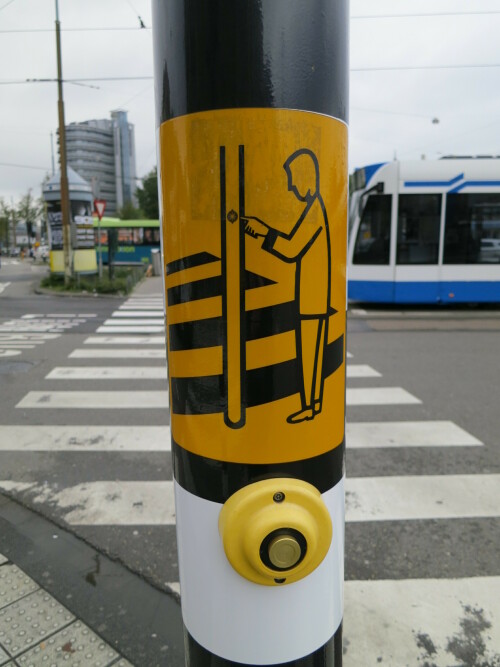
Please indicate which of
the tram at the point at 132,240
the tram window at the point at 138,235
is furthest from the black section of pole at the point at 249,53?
the tram window at the point at 138,235

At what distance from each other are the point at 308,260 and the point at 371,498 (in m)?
3.38

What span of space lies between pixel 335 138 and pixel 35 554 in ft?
10.8

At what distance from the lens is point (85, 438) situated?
18.2ft

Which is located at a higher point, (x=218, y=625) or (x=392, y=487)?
(x=218, y=625)

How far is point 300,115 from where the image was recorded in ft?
4.22

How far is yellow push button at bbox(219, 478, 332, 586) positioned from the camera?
4.52ft

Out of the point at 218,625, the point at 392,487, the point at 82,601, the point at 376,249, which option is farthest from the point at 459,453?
the point at 376,249

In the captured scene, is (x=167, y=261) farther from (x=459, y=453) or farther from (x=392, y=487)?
(x=459, y=453)

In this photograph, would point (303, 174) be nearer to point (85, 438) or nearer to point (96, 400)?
point (85, 438)

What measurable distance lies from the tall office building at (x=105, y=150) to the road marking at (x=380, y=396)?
7242 cm

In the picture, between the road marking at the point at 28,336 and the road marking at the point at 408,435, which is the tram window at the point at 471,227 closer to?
the road marking at the point at 408,435

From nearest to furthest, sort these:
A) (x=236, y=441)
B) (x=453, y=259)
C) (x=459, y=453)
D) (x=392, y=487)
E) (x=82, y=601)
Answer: (x=236, y=441), (x=82, y=601), (x=392, y=487), (x=459, y=453), (x=453, y=259)

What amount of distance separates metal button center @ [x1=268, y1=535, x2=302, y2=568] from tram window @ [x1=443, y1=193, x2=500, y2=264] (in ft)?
41.9

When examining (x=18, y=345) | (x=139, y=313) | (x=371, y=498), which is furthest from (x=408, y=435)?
(x=139, y=313)
